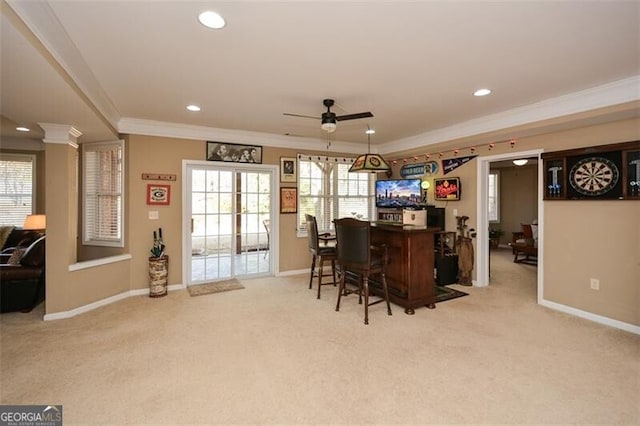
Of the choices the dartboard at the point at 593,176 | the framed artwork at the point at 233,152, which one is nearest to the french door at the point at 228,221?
the framed artwork at the point at 233,152

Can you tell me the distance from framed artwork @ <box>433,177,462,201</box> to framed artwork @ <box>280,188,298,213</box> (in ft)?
8.42

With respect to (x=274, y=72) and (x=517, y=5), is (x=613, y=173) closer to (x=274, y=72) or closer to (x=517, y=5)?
(x=517, y=5)

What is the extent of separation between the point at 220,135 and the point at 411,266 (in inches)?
142

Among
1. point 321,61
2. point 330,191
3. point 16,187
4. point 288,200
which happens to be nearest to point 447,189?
point 330,191

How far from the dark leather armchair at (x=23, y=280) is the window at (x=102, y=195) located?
2.85ft

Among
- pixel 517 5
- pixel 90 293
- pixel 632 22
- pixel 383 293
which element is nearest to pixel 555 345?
pixel 383 293

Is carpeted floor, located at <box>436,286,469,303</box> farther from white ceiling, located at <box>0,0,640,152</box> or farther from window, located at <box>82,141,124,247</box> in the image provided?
window, located at <box>82,141,124,247</box>

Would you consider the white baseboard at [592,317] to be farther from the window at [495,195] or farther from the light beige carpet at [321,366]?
the window at [495,195]

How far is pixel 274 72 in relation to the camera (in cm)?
279

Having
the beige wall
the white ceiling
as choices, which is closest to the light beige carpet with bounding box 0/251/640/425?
the beige wall

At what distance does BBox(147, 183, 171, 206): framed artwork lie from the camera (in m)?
4.48

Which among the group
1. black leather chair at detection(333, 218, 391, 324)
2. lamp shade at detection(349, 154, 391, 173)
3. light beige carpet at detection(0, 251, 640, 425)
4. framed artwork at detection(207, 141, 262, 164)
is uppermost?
framed artwork at detection(207, 141, 262, 164)

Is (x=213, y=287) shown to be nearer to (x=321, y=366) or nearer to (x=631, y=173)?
(x=321, y=366)

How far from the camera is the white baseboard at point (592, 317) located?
315 cm
